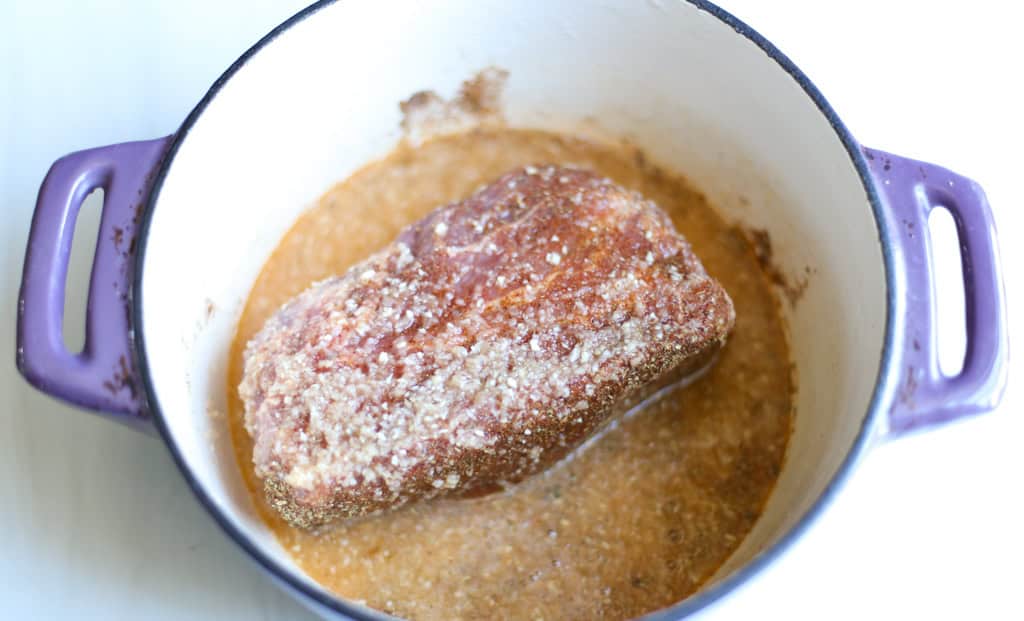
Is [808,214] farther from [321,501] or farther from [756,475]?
[321,501]

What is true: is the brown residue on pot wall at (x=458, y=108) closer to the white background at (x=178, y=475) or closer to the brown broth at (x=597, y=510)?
the brown broth at (x=597, y=510)

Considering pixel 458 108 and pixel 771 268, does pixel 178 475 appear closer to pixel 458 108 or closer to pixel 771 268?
pixel 458 108

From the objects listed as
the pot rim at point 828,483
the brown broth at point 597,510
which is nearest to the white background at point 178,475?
the brown broth at point 597,510

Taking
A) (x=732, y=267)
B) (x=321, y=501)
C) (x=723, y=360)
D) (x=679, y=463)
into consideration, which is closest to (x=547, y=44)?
(x=732, y=267)

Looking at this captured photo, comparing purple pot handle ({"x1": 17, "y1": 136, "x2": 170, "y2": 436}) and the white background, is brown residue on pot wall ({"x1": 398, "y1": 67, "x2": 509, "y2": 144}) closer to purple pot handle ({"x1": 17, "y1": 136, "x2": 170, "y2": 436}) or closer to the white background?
the white background

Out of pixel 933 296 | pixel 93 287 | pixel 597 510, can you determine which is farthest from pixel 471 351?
pixel 933 296

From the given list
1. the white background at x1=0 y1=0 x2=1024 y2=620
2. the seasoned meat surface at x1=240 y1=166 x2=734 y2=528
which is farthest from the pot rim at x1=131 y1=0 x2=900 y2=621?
the white background at x1=0 y1=0 x2=1024 y2=620
